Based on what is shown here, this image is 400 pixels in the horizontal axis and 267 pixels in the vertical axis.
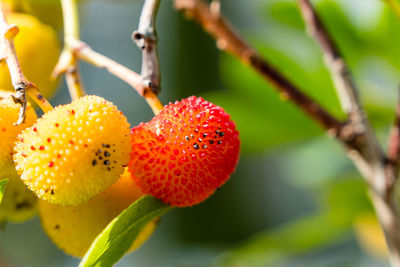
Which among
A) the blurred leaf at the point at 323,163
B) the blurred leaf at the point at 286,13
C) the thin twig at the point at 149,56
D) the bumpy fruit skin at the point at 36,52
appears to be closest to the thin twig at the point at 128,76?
the thin twig at the point at 149,56

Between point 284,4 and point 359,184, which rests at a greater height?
point 284,4

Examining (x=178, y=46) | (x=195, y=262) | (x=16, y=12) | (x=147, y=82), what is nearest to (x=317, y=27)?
(x=147, y=82)

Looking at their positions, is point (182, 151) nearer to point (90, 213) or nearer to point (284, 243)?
point (90, 213)

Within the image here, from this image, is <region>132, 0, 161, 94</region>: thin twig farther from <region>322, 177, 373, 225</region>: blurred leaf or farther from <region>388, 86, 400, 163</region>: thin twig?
<region>322, 177, 373, 225</region>: blurred leaf

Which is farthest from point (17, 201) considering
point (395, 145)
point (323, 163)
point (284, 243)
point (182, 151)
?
point (323, 163)

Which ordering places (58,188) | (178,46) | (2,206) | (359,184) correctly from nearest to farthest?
(58,188) → (2,206) → (359,184) → (178,46)

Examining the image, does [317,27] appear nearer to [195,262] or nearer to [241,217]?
[195,262]

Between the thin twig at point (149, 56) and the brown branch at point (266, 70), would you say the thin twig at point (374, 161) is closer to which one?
the brown branch at point (266, 70)
